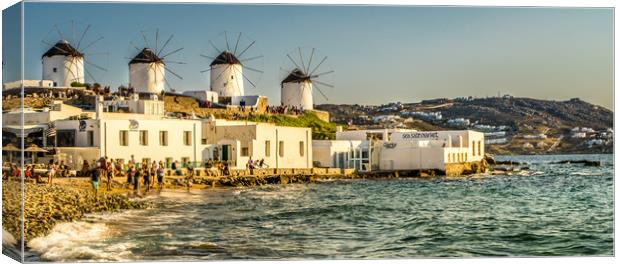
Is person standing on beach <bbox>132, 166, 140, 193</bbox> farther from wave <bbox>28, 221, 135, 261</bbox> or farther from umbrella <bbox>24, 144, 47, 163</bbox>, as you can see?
wave <bbox>28, 221, 135, 261</bbox>

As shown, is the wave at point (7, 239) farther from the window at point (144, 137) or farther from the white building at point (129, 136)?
the window at point (144, 137)

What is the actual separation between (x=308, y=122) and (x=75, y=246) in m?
22.1

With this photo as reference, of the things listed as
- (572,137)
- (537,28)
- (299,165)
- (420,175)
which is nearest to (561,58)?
(537,28)

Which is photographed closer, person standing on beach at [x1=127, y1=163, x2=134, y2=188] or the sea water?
the sea water

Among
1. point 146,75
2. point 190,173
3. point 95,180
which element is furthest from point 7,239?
point 146,75

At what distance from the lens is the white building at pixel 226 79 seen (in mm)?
29375

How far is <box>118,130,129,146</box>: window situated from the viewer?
21.2 meters

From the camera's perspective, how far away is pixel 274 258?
1395 centimetres

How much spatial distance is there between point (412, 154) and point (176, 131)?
11830 mm

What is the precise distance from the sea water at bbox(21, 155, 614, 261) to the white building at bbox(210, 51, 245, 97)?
9.34 meters

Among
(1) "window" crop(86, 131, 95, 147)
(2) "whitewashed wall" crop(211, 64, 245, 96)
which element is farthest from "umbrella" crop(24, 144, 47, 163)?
(2) "whitewashed wall" crop(211, 64, 245, 96)

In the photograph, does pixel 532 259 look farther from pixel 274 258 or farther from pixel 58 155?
pixel 58 155

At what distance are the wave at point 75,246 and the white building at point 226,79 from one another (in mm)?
13110

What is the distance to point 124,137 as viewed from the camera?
2142cm
